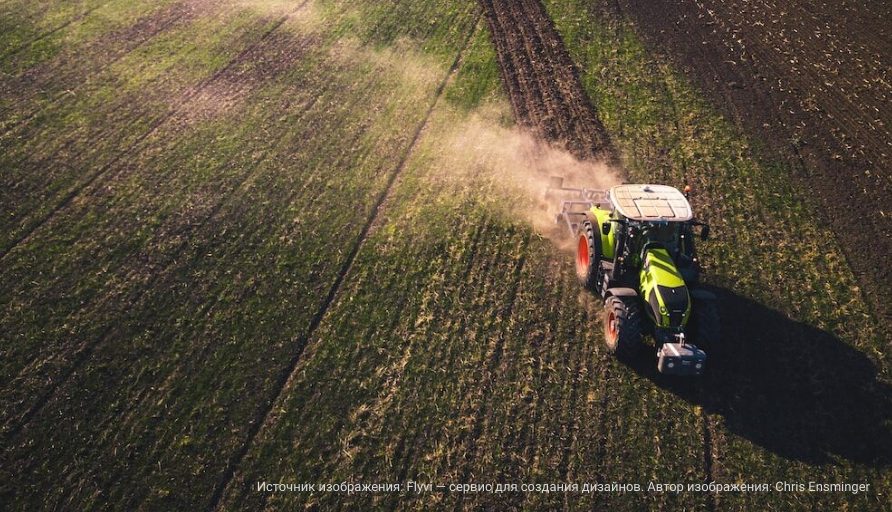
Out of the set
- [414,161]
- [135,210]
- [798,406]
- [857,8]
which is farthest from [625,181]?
[857,8]

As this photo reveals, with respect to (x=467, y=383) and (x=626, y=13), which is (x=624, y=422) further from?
(x=626, y=13)

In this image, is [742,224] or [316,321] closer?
[316,321]

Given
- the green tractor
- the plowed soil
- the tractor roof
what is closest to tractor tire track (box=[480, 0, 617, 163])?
the plowed soil

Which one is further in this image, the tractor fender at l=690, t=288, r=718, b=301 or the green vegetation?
the tractor fender at l=690, t=288, r=718, b=301

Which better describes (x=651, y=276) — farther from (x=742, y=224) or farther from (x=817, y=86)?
(x=817, y=86)

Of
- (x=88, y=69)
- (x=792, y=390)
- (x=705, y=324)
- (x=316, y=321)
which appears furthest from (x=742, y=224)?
(x=88, y=69)

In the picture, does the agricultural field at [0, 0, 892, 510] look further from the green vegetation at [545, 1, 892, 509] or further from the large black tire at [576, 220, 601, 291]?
the large black tire at [576, 220, 601, 291]
